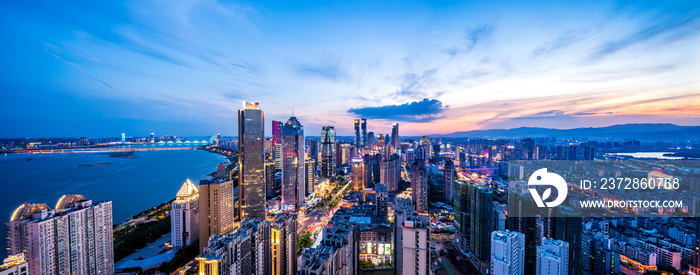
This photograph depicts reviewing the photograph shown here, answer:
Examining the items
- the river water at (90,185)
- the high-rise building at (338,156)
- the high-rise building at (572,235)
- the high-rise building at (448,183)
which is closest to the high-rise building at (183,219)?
the river water at (90,185)

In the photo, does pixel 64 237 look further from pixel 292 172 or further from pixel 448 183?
pixel 448 183

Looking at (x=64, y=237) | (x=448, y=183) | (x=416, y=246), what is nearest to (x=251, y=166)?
(x=64, y=237)

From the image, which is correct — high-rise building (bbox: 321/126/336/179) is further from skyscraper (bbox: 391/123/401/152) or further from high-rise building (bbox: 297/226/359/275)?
high-rise building (bbox: 297/226/359/275)

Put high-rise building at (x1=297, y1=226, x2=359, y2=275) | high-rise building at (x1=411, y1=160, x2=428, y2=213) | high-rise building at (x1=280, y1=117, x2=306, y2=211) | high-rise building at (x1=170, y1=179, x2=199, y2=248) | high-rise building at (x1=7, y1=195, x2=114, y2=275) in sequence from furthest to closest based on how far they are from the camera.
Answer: high-rise building at (x1=280, y1=117, x2=306, y2=211), high-rise building at (x1=411, y1=160, x2=428, y2=213), high-rise building at (x1=170, y1=179, x2=199, y2=248), high-rise building at (x1=7, y1=195, x2=114, y2=275), high-rise building at (x1=297, y1=226, x2=359, y2=275)

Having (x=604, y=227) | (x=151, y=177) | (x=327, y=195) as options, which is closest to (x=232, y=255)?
(x=604, y=227)

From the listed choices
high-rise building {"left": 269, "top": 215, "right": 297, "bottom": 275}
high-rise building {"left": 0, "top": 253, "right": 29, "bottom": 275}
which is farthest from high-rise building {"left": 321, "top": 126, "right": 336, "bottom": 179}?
high-rise building {"left": 0, "top": 253, "right": 29, "bottom": 275}

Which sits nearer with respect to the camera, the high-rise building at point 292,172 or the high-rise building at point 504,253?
the high-rise building at point 504,253

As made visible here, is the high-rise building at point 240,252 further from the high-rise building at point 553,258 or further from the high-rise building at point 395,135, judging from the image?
the high-rise building at point 395,135
